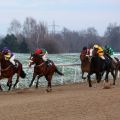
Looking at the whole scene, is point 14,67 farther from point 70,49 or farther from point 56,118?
point 70,49

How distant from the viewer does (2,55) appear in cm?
2072

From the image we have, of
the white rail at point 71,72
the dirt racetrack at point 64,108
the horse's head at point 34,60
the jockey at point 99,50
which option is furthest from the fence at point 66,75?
the dirt racetrack at point 64,108

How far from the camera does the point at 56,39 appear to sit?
83.3 m

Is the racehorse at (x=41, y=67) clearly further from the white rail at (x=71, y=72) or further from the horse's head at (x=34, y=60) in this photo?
the white rail at (x=71, y=72)

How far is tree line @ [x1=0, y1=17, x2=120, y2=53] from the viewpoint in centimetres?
6898

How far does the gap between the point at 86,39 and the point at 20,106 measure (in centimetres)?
7604

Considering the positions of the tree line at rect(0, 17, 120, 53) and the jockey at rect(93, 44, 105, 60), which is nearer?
the jockey at rect(93, 44, 105, 60)

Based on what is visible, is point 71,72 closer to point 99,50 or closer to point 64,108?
point 99,50

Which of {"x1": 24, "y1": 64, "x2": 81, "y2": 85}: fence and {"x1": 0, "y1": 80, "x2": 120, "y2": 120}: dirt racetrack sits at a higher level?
{"x1": 0, "y1": 80, "x2": 120, "y2": 120}: dirt racetrack

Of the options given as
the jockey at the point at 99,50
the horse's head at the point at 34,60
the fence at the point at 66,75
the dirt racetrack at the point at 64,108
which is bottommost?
the fence at the point at 66,75

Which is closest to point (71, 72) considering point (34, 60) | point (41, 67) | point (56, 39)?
point (41, 67)

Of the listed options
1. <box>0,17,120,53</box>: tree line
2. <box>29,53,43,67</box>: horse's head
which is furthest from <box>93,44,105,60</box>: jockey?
<box>0,17,120,53</box>: tree line

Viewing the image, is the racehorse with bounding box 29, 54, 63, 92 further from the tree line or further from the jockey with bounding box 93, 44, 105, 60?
the tree line

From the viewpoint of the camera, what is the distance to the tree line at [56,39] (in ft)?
226
